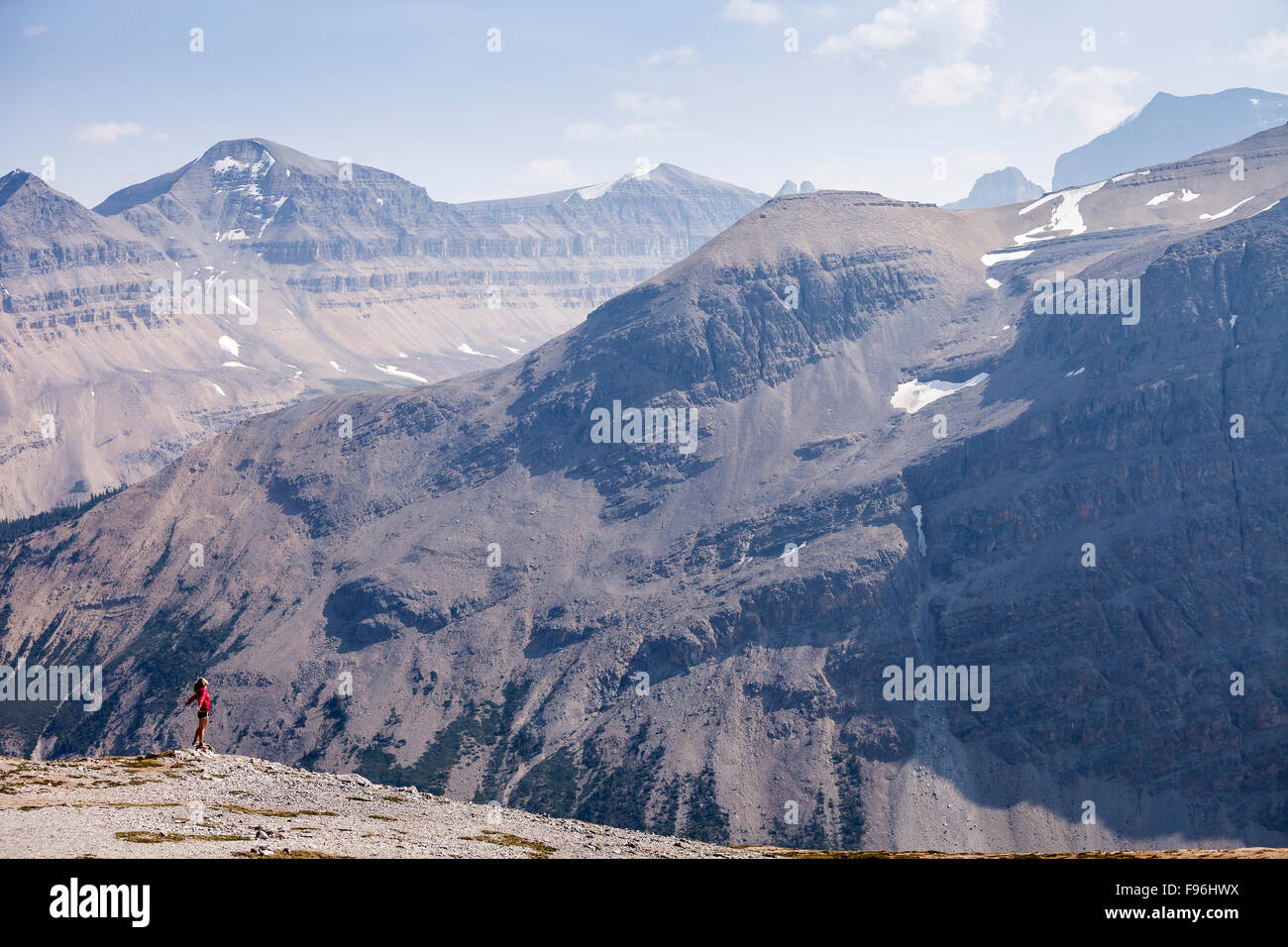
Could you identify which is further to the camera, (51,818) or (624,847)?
(624,847)

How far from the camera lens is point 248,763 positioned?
86312 millimetres

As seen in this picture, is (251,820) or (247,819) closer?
(251,820)
